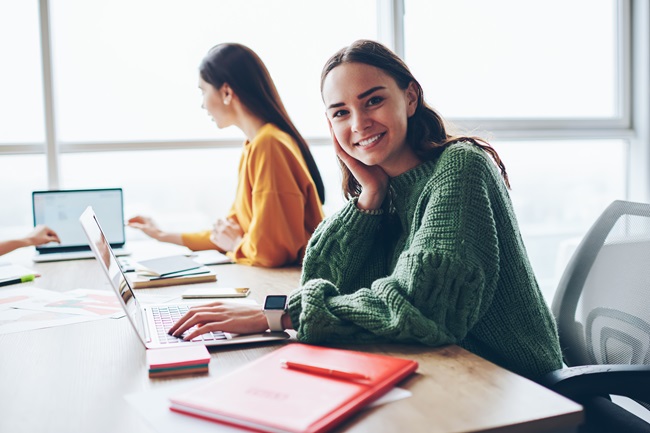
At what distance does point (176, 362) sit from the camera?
946 mm

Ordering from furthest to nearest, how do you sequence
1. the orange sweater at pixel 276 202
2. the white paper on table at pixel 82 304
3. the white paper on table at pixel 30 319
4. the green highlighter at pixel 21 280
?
the orange sweater at pixel 276 202, the green highlighter at pixel 21 280, the white paper on table at pixel 82 304, the white paper on table at pixel 30 319

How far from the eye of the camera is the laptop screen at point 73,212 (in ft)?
7.17

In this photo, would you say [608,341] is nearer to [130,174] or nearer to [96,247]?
[96,247]

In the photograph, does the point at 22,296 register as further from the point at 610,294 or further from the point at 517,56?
the point at 517,56

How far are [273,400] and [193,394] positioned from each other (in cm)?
11

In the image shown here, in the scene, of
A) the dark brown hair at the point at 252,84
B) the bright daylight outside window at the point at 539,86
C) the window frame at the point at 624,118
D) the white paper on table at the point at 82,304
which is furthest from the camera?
the bright daylight outside window at the point at 539,86

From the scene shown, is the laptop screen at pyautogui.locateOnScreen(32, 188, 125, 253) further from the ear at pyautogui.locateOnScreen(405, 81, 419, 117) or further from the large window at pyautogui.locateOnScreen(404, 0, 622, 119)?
the large window at pyautogui.locateOnScreen(404, 0, 622, 119)

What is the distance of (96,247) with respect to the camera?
105cm

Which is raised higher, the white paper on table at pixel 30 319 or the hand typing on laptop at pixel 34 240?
the hand typing on laptop at pixel 34 240

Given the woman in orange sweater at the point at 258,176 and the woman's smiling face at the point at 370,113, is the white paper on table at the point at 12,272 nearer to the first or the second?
the woman in orange sweater at the point at 258,176

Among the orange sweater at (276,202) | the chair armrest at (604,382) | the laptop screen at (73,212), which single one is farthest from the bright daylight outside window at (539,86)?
the chair armrest at (604,382)

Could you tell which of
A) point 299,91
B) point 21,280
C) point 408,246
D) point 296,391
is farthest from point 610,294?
point 299,91

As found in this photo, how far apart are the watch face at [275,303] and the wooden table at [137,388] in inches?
2.9

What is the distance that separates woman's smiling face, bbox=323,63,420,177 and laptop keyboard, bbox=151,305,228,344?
49cm
